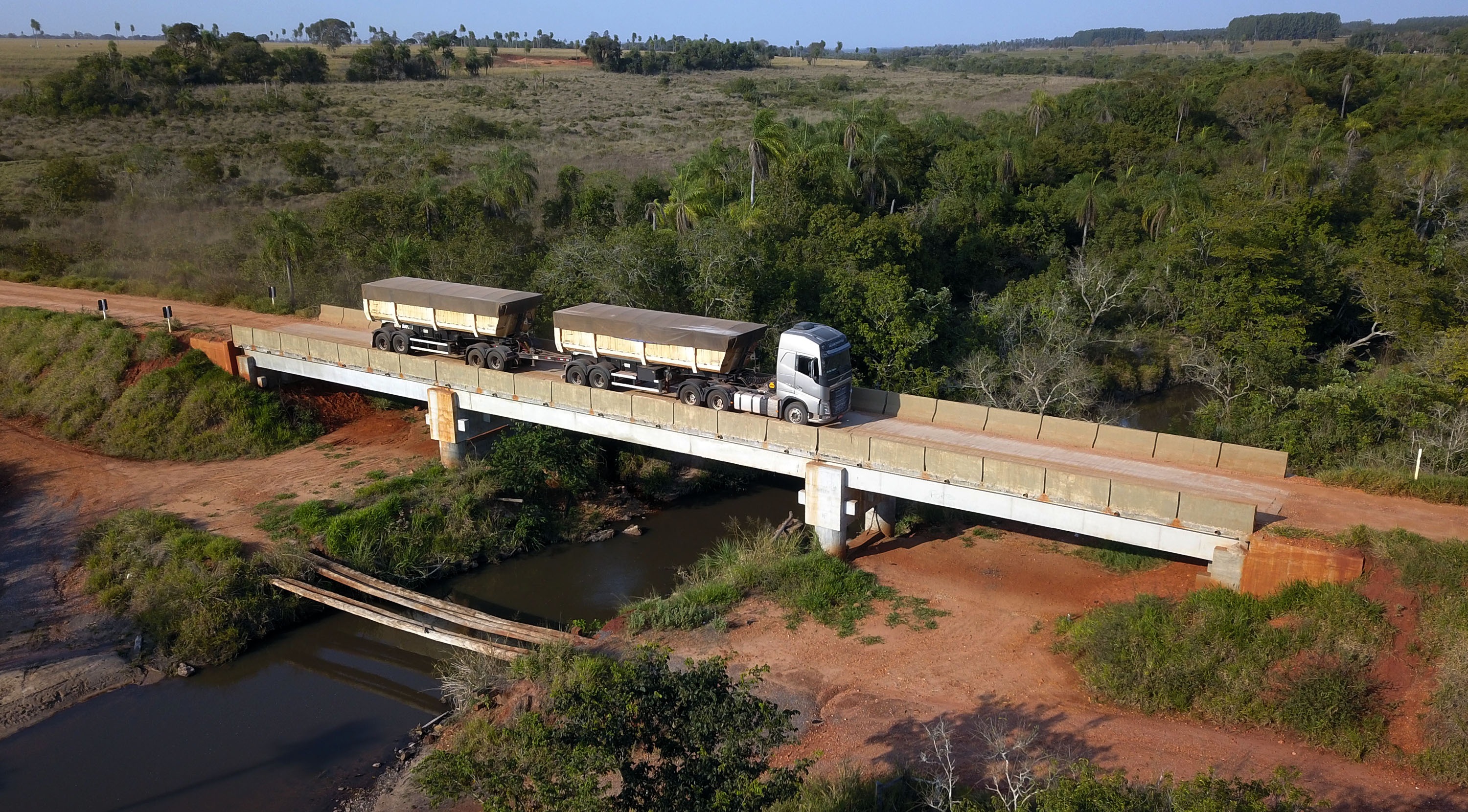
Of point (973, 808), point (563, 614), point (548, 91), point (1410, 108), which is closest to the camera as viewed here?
point (973, 808)

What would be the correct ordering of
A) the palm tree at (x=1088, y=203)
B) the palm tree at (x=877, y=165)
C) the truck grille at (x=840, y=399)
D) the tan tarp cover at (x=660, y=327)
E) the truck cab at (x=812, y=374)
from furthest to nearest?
the palm tree at (x=1088, y=203) → the palm tree at (x=877, y=165) → the tan tarp cover at (x=660, y=327) → the truck grille at (x=840, y=399) → the truck cab at (x=812, y=374)

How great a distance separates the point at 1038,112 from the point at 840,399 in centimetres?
4666

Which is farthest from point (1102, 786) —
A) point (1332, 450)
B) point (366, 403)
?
point (366, 403)

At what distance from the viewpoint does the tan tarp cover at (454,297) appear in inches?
1120

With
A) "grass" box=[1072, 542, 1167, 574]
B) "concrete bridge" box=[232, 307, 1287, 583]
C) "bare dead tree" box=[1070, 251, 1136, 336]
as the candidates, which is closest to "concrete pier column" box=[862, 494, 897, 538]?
"concrete bridge" box=[232, 307, 1287, 583]

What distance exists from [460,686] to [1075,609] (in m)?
13.8

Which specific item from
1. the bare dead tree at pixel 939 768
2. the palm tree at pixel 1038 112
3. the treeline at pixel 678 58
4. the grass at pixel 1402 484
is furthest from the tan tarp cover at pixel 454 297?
the treeline at pixel 678 58

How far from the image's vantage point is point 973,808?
10.7 m

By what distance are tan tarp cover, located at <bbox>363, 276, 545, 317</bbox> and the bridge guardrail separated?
5.84 feet

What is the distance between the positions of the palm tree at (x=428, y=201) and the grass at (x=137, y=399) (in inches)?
480

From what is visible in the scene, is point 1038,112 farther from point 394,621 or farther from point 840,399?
point 394,621

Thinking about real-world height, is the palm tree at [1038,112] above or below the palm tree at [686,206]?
above

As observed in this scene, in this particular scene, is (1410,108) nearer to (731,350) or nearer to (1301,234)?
(1301,234)

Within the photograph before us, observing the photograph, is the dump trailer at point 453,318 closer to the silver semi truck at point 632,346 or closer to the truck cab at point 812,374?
the silver semi truck at point 632,346
